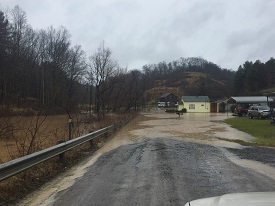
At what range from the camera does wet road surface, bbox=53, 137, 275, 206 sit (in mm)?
6773

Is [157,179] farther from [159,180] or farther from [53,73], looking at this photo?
[53,73]

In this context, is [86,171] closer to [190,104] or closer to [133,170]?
[133,170]

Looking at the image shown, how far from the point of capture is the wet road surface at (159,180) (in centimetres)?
677

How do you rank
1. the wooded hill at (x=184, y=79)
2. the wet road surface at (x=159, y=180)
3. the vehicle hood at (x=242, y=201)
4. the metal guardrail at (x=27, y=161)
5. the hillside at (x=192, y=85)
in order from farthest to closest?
the wooded hill at (x=184, y=79), the hillside at (x=192, y=85), the metal guardrail at (x=27, y=161), the wet road surface at (x=159, y=180), the vehicle hood at (x=242, y=201)

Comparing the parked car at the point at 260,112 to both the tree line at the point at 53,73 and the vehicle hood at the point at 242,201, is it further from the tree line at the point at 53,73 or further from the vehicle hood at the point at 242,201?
the vehicle hood at the point at 242,201

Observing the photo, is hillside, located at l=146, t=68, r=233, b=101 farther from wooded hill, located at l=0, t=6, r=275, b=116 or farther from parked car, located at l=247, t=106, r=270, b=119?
parked car, located at l=247, t=106, r=270, b=119

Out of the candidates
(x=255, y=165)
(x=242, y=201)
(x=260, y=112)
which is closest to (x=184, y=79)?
(x=260, y=112)

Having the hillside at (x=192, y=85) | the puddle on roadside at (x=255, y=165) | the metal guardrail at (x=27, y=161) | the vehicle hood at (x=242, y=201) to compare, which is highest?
the hillside at (x=192, y=85)

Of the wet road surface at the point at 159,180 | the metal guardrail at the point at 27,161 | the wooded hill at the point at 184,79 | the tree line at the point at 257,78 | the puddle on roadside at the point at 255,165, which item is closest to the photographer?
the wet road surface at the point at 159,180

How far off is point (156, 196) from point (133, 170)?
3070mm

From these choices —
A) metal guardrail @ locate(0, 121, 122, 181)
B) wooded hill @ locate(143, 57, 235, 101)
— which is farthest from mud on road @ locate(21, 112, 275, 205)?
wooded hill @ locate(143, 57, 235, 101)

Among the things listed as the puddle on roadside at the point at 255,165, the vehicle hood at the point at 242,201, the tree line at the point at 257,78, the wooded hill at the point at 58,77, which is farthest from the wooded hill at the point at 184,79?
the vehicle hood at the point at 242,201

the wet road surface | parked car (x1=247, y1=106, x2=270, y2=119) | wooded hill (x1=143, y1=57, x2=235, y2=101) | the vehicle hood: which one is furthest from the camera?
wooded hill (x1=143, y1=57, x2=235, y2=101)

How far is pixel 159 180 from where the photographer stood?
8.30 m
